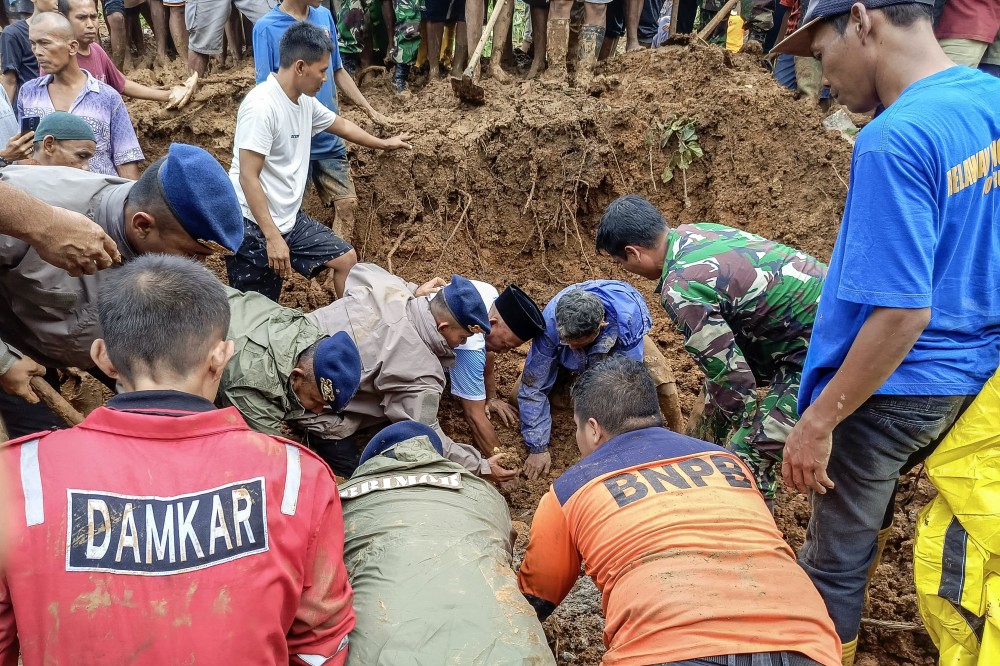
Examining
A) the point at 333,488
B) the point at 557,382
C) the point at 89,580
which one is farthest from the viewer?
the point at 557,382

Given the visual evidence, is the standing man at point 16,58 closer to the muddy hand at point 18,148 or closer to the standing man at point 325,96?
the muddy hand at point 18,148

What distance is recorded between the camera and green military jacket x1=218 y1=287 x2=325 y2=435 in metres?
2.75

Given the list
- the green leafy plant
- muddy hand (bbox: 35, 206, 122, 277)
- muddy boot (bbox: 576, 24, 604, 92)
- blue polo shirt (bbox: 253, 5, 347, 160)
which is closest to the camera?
muddy hand (bbox: 35, 206, 122, 277)

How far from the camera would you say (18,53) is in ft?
14.6

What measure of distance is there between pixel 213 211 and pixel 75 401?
175 centimetres

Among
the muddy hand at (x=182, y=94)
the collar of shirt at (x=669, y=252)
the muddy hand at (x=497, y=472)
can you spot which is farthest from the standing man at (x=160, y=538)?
the muddy hand at (x=182, y=94)

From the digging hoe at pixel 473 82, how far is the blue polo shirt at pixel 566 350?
6.78 ft

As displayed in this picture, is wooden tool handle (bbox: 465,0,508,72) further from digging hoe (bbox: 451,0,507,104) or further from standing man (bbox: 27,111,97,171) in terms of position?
standing man (bbox: 27,111,97,171)

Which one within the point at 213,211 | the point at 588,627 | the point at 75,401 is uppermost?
the point at 213,211

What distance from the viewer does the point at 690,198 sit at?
204 inches

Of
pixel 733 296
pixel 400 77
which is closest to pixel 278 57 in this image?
pixel 400 77

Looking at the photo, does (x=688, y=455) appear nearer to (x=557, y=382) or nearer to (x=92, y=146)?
(x=557, y=382)

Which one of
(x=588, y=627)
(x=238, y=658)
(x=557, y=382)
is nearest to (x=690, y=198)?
(x=557, y=382)

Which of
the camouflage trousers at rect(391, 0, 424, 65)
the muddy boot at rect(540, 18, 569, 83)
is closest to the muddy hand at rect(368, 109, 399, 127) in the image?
the camouflage trousers at rect(391, 0, 424, 65)
